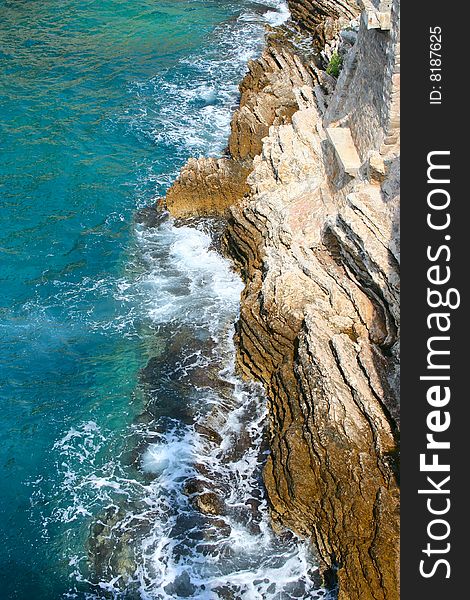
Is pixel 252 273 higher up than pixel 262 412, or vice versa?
pixel 252 273

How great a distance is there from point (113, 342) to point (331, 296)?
662cm

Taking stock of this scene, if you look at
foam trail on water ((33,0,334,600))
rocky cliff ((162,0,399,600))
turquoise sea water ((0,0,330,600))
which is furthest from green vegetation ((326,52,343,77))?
foam trail on water ((33,0,334,600))

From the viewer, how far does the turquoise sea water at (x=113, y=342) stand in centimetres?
1448

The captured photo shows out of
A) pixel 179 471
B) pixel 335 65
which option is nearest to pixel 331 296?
pixel 179 471

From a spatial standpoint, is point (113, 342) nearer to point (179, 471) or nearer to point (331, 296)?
point (179, 471)

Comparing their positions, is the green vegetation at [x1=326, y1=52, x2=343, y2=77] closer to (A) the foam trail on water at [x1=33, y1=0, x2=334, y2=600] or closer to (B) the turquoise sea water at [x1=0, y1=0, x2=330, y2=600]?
(B) the turquoise sea water at [x1=0, y1=0, x2=330, y2=600]

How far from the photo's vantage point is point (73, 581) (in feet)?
46.5

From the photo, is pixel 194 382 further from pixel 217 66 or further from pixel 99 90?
pixel 217 66

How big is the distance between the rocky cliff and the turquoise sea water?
1172 mm

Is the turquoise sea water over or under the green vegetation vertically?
under

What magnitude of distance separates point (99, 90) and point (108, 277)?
14415 mm

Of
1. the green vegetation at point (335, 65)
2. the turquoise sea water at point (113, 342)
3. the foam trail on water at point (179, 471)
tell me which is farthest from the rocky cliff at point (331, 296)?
the green vegetation at point (335, 65)

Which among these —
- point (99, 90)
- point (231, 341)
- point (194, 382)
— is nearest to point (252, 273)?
point (231, 341)

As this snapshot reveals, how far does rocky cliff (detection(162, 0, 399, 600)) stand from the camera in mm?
13414
